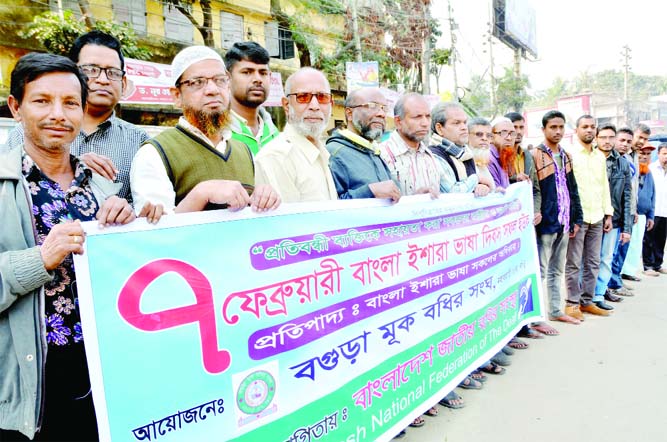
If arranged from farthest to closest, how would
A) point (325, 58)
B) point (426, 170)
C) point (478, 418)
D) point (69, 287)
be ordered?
point (325, 58), point (426, 170), point (478, 418), point (69, 287)

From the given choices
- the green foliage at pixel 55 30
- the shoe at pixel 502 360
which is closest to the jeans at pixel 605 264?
the shoe at pixel 502 360

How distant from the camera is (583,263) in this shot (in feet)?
16.3

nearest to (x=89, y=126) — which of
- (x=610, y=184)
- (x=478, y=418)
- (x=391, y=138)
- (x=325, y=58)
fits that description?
(x=391, y=138)

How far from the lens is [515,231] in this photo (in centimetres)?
368

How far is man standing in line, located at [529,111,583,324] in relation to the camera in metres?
4.29

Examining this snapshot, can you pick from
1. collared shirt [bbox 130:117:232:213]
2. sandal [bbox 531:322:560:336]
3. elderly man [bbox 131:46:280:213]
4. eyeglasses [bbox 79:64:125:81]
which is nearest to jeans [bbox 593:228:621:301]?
sandal [bbox 531:322:560:336]

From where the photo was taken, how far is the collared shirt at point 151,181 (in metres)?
1.68

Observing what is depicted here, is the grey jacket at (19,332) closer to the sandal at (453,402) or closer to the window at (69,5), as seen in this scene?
the sandal at (453,402)

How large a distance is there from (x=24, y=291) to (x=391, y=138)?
238cm

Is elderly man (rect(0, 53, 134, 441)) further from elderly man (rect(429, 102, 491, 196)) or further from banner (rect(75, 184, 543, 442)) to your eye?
elderly man (rect(429, 102, 491, 196))

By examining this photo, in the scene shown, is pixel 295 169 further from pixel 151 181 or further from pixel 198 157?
pixel 151 181

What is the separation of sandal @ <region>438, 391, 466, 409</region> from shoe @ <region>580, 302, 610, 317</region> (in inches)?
106

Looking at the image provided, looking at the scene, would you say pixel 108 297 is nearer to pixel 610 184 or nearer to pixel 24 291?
pixel 24 291

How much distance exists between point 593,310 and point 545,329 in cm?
103
